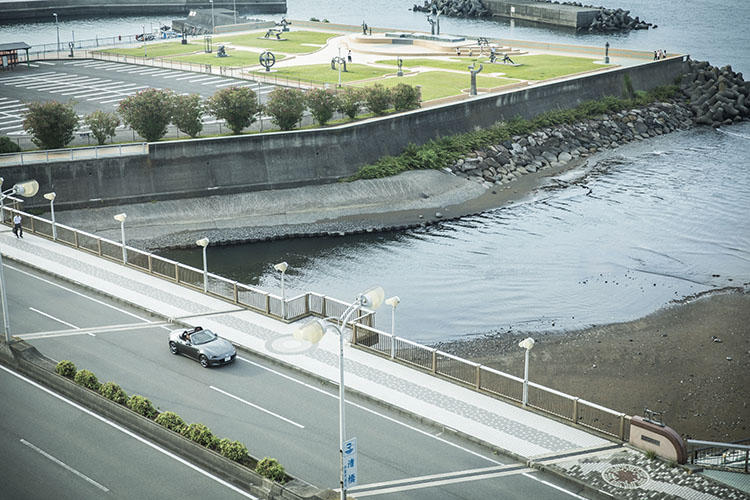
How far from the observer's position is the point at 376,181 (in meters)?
58.0

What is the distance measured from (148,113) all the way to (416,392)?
3172 centimetres

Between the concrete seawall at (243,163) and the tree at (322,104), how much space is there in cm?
177

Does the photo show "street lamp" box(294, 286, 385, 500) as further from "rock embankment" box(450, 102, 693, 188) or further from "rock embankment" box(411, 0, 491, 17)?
"rock embankment" box(411, 0, 491, 17)

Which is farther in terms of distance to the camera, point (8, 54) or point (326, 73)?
point (8, 54)

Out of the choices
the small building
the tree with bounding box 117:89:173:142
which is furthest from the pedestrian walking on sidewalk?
the small building

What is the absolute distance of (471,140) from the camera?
64.4 m

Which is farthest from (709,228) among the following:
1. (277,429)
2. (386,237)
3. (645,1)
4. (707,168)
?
(645,1)

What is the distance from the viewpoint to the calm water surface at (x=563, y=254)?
42062mm

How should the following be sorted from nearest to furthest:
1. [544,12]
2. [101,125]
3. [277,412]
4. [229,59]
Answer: [277,412] → [101,125] → [229,59] → [544,12]

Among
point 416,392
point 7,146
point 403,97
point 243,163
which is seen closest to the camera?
point 416,392

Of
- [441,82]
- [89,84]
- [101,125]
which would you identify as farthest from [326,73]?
[101,125]

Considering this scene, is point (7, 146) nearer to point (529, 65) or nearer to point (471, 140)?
point (471, 140)

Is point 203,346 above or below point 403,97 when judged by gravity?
below

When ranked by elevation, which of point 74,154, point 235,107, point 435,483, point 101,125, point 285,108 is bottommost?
point 435,483
